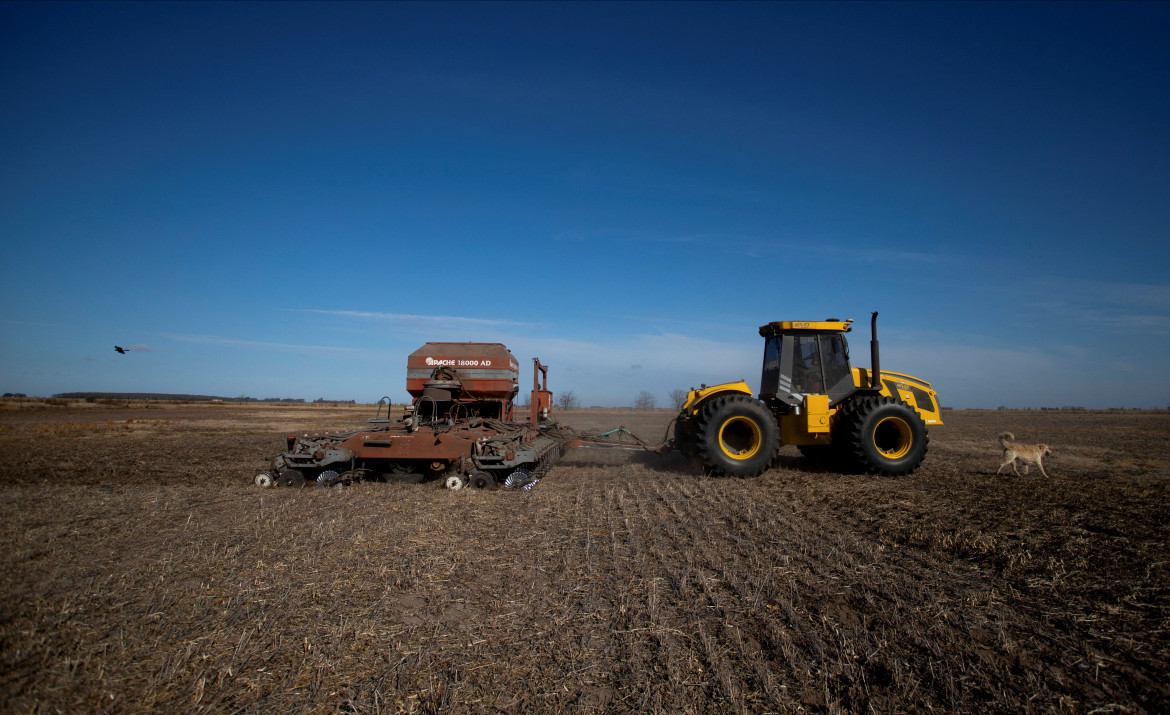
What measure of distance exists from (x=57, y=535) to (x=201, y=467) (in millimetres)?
7492

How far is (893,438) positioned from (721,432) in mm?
3520

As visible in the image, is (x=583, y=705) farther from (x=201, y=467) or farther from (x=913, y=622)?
(x=201, y=467)

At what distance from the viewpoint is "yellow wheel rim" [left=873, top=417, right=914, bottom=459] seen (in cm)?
1027

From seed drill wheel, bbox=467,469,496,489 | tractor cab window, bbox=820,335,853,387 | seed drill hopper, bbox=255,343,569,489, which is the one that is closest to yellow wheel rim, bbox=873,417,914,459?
tractor cab window, bbox=820,335,853,387

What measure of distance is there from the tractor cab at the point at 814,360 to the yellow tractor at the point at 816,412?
2cm

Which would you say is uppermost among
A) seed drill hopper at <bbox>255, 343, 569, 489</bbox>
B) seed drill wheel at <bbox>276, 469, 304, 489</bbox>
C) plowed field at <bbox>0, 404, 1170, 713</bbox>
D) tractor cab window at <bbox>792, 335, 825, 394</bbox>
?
tractor cab window at <bbox>792, 335, 825, 394</bbox>

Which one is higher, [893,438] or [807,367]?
[807,367]

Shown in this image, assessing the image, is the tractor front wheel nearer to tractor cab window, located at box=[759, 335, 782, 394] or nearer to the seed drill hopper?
tractor cab window, located at box=[759, 335, 782, 394]

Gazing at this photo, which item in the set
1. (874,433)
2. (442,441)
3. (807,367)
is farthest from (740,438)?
(442,441)

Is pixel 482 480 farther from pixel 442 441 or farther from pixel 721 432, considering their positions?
pixel 721 432

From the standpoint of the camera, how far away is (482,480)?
9492mm

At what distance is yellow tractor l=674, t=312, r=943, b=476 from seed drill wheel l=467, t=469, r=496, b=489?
381 centimetres

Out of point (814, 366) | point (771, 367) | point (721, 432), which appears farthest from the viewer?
point (771, 367)

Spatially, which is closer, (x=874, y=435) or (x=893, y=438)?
(x=874, y=435)
